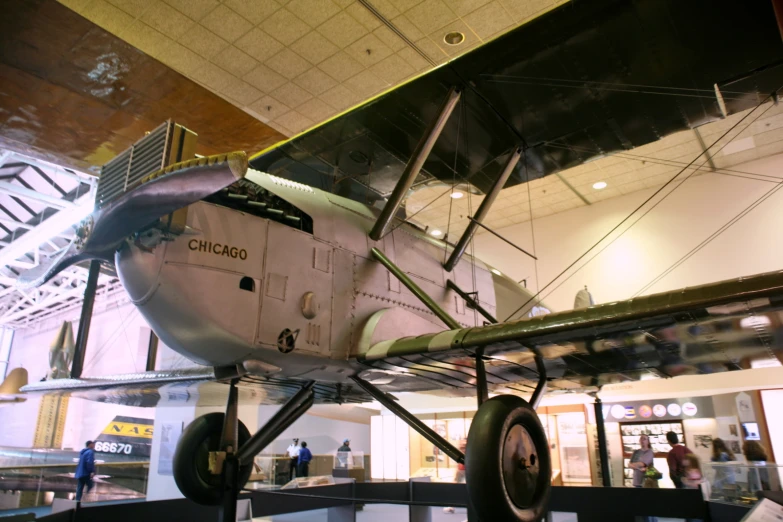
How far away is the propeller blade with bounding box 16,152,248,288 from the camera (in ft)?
8.55

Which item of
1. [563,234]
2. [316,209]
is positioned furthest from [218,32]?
[563,234]

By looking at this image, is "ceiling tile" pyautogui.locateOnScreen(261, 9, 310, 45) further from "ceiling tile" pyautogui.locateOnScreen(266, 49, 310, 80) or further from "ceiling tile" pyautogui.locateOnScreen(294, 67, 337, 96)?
"ceiling tile" pyautogui.locateOnScreen(294, 67, 337, 96)

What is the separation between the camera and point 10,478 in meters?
9.23

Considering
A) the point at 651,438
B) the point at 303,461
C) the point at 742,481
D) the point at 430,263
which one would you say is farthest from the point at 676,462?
the point at 303,461

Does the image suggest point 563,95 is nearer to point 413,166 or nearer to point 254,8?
point 413,166

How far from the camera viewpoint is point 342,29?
7.39 meters

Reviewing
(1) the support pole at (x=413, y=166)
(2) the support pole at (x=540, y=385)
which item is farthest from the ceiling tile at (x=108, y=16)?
(2) the support pole at (x=540, y=385)

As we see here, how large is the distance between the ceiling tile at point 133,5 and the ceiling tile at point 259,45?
4.06ft

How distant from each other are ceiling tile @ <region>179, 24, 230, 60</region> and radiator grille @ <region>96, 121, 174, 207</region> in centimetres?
466

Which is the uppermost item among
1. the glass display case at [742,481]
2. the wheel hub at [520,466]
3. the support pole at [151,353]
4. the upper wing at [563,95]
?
the upper wing at [563,95]

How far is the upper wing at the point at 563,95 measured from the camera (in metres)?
4.35

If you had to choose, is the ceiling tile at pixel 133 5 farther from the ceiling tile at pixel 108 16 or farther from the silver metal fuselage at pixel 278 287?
the silver metal fuselage at pixel 278 287

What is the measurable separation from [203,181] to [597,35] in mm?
3549

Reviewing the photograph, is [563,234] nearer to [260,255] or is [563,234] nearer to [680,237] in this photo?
[680,237]
